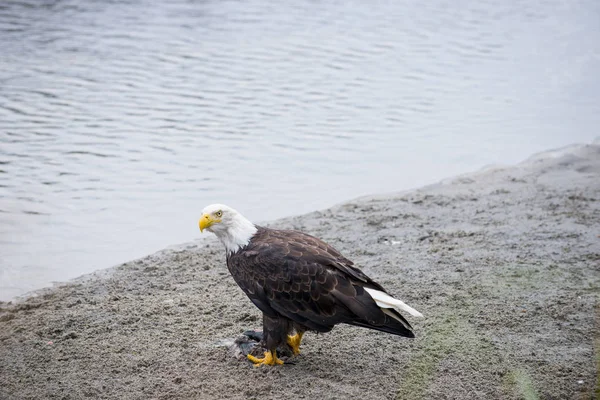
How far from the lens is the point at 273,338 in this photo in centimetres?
561

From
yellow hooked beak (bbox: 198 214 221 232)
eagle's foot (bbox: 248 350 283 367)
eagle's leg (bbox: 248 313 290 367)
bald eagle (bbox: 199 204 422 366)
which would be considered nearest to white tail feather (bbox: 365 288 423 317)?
bald eagle (bbox: 199 204 422 366)

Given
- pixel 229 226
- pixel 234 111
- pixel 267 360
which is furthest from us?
pixel 234 111

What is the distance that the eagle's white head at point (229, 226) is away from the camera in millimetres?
5699

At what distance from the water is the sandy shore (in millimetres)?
1290

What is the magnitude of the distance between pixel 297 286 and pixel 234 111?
900 cm

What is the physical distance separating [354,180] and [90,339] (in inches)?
232

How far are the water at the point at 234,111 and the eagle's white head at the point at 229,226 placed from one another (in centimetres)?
288

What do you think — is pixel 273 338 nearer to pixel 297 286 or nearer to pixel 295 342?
pixel 295 342

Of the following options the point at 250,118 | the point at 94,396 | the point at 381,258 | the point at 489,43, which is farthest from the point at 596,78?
the point at 94,396

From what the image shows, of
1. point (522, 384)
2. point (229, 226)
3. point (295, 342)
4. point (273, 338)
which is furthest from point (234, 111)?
point (522, 384)

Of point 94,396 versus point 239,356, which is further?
point 239,356

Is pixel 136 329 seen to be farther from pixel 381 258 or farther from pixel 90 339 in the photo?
pixel 381 258

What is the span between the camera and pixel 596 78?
17.7 metres

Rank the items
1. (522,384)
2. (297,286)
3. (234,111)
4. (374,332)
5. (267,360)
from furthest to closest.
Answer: (234,111), (374,332), (267,360), (297,286), (522,384)
